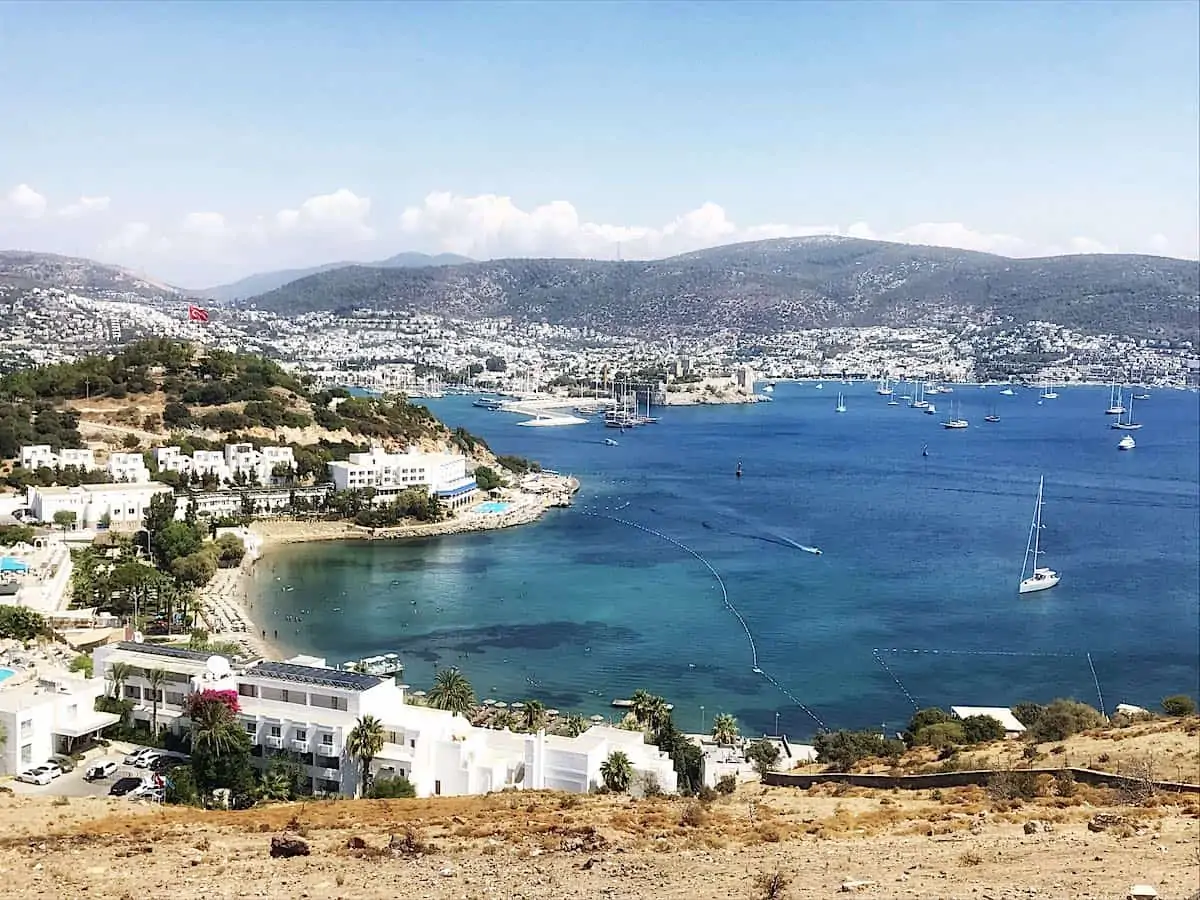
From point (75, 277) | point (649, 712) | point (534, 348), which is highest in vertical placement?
point (75, 277)

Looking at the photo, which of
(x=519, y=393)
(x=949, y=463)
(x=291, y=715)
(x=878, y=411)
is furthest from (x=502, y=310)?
(x=291, y=715)

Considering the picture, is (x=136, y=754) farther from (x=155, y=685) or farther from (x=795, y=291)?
(x=795, y=291)

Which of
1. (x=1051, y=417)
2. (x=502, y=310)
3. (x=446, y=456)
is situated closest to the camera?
(x=446, y=456)

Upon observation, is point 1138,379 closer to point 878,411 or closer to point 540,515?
point 878,411

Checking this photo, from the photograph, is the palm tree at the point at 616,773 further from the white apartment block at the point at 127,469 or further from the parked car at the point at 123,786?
the white apartment block at the point at 127,469

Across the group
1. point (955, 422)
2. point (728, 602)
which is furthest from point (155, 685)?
point (955, 422)

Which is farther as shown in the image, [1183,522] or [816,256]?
[816,256]

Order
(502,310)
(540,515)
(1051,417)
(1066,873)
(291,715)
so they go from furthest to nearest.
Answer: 1. (502,310)
2. (1051,417)
3. (540,515)
4. (291,715)
5. (1066,873)

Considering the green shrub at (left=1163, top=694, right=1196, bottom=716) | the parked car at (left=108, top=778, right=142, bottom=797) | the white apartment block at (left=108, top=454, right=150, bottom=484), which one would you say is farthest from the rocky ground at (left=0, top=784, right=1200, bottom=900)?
the white apartment block at (left=108, top=454, right=150, bottom=484)
